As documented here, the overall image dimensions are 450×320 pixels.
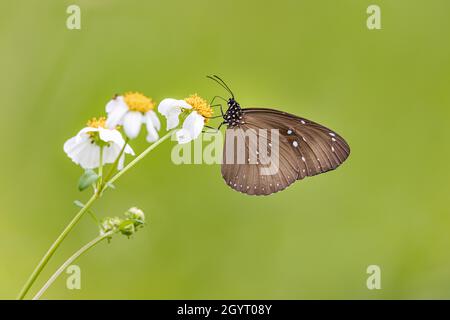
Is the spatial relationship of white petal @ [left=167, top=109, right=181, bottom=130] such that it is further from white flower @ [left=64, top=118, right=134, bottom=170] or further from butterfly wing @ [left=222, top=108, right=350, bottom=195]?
butterfly wing @ [left=222, top=108, right=350, bottom=195]

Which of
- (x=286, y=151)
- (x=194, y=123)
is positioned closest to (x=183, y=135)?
(x=194, y=123)

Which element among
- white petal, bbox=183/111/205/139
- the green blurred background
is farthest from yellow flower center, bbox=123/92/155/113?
the green blurred background

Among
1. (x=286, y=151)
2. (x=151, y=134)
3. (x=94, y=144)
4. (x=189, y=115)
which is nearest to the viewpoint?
(x=151, y=134)

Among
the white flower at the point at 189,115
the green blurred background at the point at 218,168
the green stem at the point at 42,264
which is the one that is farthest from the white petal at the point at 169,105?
the green blurred background at the point at 218,168

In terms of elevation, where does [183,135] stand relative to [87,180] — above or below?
above

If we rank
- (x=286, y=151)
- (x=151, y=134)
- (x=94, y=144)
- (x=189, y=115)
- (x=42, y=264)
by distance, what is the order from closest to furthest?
(x=42, y=264), (x=151, y=134), (x=94, y=144), (x=189, y=115), (x=286, y=151)

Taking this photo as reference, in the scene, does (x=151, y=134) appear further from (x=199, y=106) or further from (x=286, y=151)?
(x=286, y=151)

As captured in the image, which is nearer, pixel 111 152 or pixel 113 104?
pixel 113 104

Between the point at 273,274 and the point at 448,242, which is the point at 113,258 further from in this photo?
the point at 448,242
